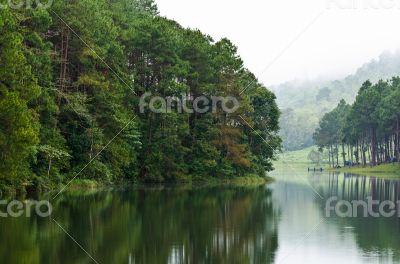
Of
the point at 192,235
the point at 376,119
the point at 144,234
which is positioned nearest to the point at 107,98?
the point at 144,234

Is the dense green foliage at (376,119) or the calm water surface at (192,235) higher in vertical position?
the dense green foliage at (376,119)

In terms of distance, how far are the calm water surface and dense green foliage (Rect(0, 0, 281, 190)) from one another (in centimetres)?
804

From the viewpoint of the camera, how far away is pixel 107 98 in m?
55.8

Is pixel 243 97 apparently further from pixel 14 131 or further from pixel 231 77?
pixel 14 131

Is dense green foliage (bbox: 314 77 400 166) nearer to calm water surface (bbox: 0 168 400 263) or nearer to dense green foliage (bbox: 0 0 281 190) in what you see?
dense green foliage (bbox: 0 0 281 190)

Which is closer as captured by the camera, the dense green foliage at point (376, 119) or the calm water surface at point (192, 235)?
the calm water surface at point (192, 235)

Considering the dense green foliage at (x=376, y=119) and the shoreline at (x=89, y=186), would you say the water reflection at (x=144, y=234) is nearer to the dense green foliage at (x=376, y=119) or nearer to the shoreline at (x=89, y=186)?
the shoreline at (x=89, y=186)

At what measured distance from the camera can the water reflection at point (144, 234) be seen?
1853 cm

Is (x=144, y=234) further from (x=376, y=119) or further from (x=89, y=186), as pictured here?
(x=376, y=119)

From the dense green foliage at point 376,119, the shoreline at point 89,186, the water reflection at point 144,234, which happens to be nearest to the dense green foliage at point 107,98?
the shoreline at point 89,186

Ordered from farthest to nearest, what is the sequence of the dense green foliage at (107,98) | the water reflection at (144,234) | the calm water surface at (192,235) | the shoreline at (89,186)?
the shoreline at (89,186) → the dense green foliage at (107,98) → the calm water surface at (192,235) → the water reflection at (144,234)

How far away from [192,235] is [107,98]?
33940mm

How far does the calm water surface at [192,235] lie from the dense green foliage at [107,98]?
8.04m

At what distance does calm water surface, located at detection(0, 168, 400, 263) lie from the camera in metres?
18.8
